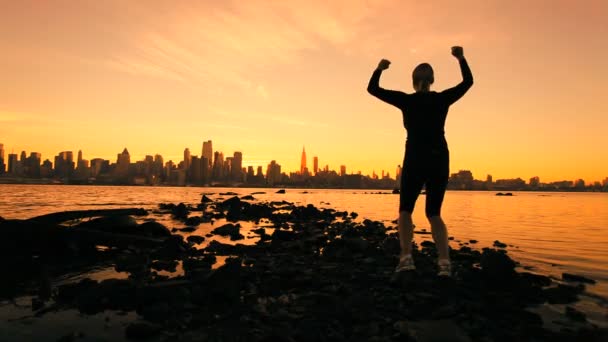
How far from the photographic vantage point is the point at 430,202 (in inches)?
275

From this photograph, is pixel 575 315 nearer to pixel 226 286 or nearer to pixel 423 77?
pixel 423 77

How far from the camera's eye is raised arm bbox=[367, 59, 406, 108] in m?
7.09

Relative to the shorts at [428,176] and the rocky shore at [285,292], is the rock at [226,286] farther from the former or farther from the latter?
the shorts at [428,176]

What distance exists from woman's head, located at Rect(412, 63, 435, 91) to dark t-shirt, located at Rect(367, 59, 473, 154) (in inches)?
9.5

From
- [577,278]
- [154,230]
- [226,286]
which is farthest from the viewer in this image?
[154,230]

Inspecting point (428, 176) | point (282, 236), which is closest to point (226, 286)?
point (428, 176)

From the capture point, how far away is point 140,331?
435 cm

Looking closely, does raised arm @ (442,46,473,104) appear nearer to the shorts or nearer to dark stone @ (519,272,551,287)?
the shorts

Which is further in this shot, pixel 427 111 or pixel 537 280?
pixel 537 280

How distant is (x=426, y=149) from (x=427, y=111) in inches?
27.2

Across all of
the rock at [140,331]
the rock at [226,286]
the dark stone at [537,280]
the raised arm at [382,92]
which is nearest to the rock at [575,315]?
the dark stone at [537,280]

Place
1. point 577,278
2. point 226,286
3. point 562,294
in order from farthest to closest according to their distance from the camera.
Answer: point 577,278
point 562,294
point 226,286

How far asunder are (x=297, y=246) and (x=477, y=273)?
5.52m

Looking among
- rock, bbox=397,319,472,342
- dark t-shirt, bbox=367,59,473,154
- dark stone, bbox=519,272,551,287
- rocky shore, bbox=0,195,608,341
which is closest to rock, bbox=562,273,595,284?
rocky shore, bbox=0,195,608,341
